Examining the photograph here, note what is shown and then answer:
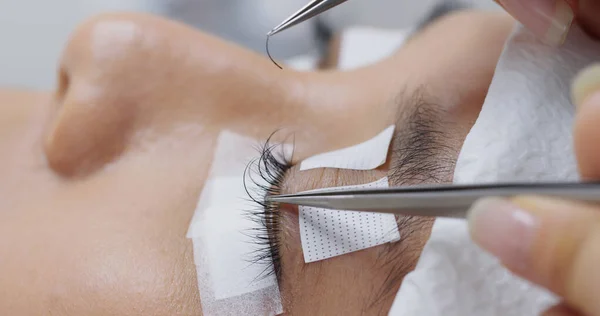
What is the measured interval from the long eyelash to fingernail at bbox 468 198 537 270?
286 mm

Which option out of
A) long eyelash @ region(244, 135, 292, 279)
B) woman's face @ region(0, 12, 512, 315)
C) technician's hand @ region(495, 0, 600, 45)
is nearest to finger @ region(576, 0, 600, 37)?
technician's hand @ region(495, 0, 600, 45)

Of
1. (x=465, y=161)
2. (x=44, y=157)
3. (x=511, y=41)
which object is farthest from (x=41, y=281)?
(x=511, y=41)

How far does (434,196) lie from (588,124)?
123mm

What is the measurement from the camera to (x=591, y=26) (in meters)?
0.68

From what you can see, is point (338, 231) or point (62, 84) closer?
point (338, 231)

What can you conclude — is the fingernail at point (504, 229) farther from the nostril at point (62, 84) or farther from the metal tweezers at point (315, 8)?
the nostril at point (62, 84)

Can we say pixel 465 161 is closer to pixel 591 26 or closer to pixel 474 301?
pixel 474 301

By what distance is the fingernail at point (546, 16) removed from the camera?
23.2 inches

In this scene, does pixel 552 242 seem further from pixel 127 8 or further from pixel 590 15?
pixel 127 8

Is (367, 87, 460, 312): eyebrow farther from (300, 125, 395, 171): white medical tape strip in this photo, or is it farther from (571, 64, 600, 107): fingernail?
(571, 64, 600, 107): fingernail

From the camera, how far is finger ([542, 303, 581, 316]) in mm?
383

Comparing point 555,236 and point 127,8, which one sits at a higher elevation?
point 127,8

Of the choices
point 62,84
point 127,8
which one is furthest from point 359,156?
point 127,8

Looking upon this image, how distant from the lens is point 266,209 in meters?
0.62
